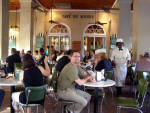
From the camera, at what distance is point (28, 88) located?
2908 millimetres

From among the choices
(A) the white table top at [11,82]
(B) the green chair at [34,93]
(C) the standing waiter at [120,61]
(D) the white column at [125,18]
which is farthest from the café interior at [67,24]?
(B) the green chair at [34,93]

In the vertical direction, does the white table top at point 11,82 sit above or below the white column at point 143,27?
below

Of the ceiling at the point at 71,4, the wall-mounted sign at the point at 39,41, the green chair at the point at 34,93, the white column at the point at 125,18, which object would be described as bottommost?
the green chair at the point at 34,93

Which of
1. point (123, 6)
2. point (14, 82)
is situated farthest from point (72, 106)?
point (123, 6)

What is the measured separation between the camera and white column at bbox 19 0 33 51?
1095cm

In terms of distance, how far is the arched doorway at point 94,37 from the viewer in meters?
15.2

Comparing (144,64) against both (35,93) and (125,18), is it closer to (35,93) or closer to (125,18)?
(35,93)

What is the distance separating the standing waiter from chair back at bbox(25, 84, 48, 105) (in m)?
3.27

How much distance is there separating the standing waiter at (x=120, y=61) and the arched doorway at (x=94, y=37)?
9.27 m

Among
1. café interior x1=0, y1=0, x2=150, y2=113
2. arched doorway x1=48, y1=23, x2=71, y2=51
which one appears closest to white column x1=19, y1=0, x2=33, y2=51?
café interior x1=0, y1=0, x2=150, y2=113

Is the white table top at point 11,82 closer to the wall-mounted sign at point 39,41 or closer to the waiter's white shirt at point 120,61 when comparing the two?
the waiter's white shirt at point 120,61

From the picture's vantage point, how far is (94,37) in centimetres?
1534

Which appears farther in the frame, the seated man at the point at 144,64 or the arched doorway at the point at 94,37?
the arched doorway at the point at 94,37

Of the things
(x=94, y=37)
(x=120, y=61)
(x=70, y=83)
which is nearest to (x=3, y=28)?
(x=120, y=61)
